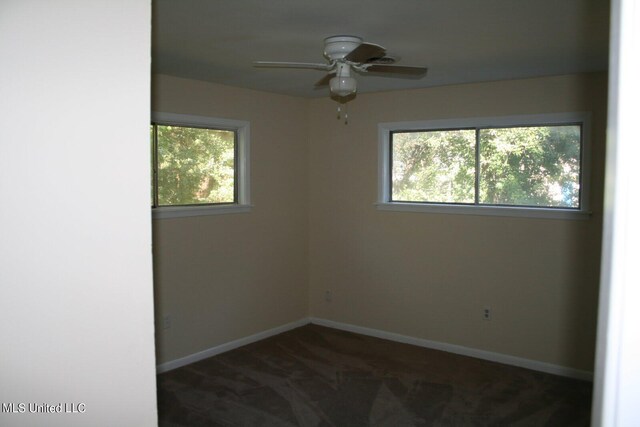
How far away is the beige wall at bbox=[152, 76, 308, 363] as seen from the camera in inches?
165

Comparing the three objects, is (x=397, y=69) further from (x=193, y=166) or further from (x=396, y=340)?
(x=396, y=340)

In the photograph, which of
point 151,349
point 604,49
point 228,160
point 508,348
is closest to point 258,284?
point 228,160

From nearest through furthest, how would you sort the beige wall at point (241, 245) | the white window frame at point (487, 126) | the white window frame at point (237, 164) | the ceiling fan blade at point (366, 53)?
the ceiling fan blade at point (366, 53) < the white window frame at point (487, 126) < the white window frame at point (237, 164) < the beige wall at point (241, 245)

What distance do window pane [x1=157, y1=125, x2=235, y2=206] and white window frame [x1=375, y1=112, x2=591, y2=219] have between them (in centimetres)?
150

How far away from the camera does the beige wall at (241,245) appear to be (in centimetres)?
420

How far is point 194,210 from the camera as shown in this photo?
14.2ft

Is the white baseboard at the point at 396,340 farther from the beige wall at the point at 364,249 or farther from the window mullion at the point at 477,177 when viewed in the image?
A: the window mullion at the point at 477,177

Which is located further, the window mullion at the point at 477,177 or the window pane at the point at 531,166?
the window mullion at the point at 477,177

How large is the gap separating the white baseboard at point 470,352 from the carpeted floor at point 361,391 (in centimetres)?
8

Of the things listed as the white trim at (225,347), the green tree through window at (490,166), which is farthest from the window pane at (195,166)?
the green tree through window at (490,166)

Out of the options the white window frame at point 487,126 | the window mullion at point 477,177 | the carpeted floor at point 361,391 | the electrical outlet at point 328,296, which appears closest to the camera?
the carpeted floor at point 361,391

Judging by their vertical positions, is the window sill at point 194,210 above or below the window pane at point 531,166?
below

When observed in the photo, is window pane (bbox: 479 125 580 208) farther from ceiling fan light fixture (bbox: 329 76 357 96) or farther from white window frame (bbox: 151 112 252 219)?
white window frame (bbox: 151 112 252 219)

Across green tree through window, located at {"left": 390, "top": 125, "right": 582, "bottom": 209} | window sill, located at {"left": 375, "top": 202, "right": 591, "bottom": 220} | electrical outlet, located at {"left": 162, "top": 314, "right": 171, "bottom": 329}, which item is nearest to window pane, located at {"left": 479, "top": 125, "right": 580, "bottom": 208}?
green tree through window, located at {"left": 390, "top": 125, "right": 582, "bottom": 209}
